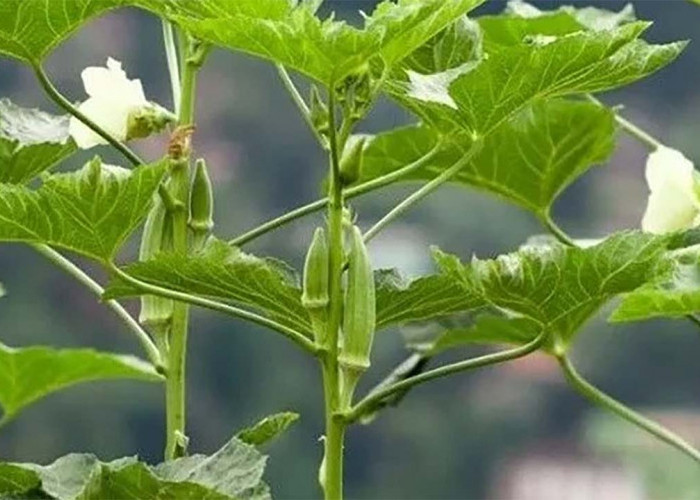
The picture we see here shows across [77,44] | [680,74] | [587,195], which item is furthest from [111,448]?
[680,74]

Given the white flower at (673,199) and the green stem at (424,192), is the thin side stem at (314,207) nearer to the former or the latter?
the green stem at (424,192)

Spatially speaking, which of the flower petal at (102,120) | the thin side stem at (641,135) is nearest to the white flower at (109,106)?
the flower petal at (102,120)

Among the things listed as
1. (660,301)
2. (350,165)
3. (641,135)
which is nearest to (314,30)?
(350,165)

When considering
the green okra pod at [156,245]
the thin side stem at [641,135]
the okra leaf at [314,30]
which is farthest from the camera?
the thin side stem at [641,135]

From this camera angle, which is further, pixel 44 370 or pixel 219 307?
pixel 44 370

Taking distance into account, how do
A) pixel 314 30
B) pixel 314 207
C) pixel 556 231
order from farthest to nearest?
1. pixel 556 231
2. pixel 314 207
3. pixel 314 30

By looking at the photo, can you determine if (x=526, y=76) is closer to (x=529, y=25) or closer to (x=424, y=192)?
(x=424, y=192)
